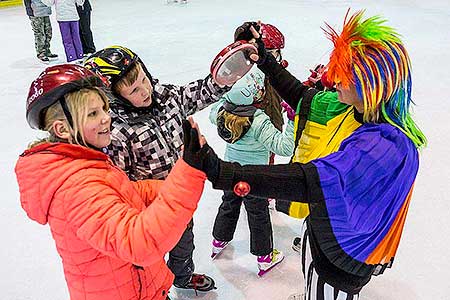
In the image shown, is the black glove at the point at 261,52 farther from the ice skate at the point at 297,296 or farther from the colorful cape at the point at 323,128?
the ice skate at the point at 297,296

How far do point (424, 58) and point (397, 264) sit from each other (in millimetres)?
3617

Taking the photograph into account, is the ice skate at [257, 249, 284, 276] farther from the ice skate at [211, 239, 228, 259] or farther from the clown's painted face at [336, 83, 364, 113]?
the clown's painted face at [336, 83, 364, 113]

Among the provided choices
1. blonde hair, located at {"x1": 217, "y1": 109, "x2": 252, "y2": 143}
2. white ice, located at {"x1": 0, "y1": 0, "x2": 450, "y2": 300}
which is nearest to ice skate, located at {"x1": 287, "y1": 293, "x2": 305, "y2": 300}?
white ice, located at {"x1": 0, "y1": 0, "x2": 450, "y2": 300}

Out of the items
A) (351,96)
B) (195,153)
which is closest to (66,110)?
(195,153)

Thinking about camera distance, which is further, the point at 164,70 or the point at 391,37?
the point at 164,70

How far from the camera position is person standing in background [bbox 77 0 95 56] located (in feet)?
18.9

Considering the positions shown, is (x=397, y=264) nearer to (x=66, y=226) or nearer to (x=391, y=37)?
(x=391, y=37)

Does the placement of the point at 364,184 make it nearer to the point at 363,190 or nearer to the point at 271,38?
the point at 363,190

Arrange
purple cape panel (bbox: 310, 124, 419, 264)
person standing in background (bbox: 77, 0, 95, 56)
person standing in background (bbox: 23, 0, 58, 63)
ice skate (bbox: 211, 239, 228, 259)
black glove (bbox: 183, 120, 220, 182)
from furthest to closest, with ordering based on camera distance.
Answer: person standing in background (bbox: 77, 0, 95, 56)
person standing in background (bbox: 23, 0, 58, 63)
ice skate (bbox: 211, 239, 228, 259)
purple cape panel (bbox: 310, 124, 419, 264)
black glove (bbox: 183, 120, 220, 182)

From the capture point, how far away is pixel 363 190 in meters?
1.08

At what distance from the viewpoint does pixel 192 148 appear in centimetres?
95

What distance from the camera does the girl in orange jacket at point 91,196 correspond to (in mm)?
986

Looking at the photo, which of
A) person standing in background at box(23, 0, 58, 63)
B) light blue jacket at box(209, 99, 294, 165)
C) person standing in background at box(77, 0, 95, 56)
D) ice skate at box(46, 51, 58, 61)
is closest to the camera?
light blue jacket at box(209, 99, 294, 165)

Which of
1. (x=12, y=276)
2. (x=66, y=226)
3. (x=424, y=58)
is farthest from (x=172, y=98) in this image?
(x=424, y=58)
